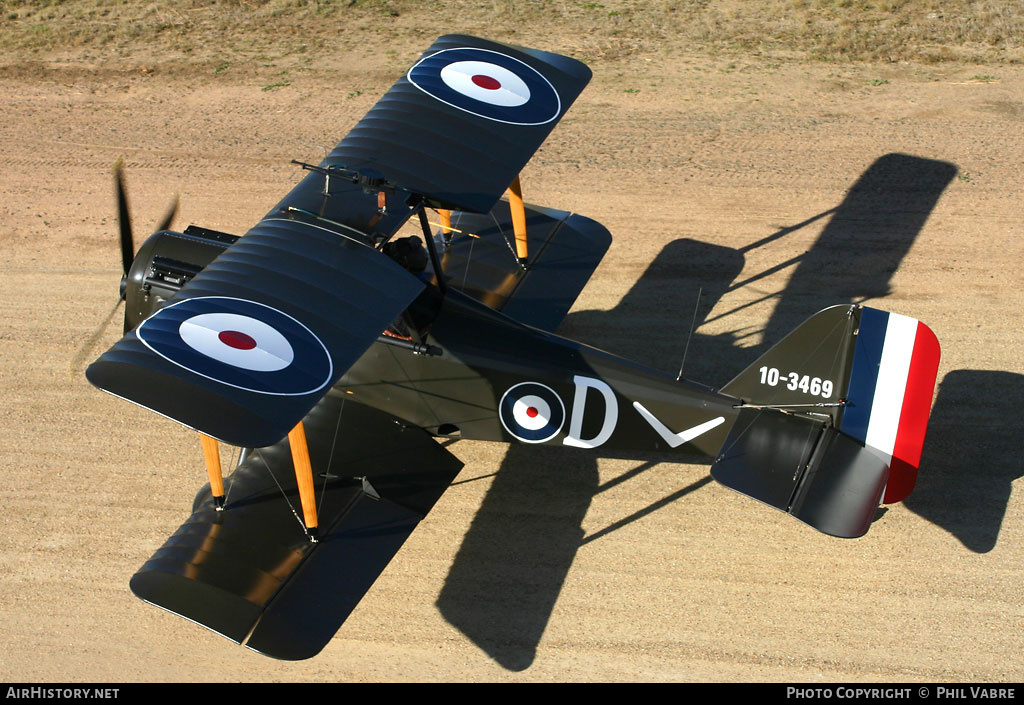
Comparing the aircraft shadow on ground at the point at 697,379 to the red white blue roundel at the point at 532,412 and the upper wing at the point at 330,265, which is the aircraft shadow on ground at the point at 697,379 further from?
the upper wing at the point at 330,265

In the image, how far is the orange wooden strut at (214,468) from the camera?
7.38m

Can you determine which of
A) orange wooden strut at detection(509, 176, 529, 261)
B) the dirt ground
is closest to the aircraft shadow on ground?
the dirt ground

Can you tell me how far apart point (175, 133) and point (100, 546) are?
27.0ft

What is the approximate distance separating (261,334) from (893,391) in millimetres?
4973

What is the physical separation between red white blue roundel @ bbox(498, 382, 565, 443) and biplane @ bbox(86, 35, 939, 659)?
20 millimetres

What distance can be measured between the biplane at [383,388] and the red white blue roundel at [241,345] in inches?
0.6

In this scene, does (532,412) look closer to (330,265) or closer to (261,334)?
(330,265)

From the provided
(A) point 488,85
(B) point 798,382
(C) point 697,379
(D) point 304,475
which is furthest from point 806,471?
(A) point 488,85

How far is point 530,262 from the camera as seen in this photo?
34.3 feet

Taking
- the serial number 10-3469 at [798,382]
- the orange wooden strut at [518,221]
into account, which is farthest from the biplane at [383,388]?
the orange wooden strut at [518,221]

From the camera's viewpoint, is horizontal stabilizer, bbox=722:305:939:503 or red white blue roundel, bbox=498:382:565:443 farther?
red white blue roundel, bbox=498:382:565:443

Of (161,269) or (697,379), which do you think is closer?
(161,269)

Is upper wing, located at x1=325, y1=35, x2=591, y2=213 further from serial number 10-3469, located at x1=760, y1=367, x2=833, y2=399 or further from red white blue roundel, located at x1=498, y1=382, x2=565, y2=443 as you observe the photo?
serial number 10-3469, located at x1=760, y1=367, x2=833, y2=399

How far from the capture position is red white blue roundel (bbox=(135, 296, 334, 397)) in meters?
6.51
